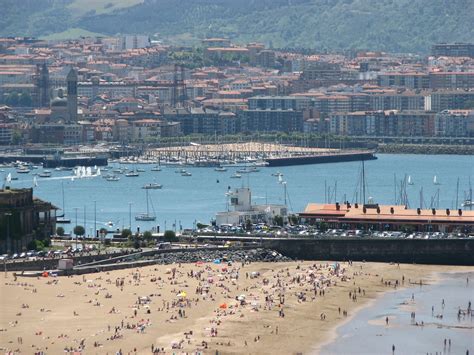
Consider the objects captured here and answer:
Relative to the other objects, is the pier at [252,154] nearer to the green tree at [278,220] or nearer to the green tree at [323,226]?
the green tree at [278,220]

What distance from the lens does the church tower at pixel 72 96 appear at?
451 feet

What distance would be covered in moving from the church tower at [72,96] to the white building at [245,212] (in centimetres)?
7571

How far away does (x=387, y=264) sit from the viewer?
54031 mm

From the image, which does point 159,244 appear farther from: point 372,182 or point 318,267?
point 372,182

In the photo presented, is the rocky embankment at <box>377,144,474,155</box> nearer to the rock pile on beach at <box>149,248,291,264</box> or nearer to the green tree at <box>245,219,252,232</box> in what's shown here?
the green tree at <box>245,219,252,232</box>

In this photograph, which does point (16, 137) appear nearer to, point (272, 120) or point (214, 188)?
point (272, 120)

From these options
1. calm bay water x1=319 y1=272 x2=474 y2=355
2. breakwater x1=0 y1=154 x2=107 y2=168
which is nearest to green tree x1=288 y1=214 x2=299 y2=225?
calm bay water x1=319 y1=272 x2=474 y2=355

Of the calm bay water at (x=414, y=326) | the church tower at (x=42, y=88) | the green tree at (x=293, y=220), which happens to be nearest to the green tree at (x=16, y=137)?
the church tower at (x=42, y=88)

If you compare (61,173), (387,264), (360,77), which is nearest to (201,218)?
(387,264)

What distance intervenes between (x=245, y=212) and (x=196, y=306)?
14696 mm

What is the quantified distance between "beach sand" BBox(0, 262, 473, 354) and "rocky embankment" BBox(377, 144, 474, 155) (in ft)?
259

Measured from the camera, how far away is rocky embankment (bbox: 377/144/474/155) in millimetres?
132500

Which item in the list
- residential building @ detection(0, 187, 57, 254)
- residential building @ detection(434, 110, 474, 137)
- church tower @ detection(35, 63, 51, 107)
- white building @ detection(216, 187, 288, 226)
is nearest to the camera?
residential building @ detection(0, 187, 57, 254)

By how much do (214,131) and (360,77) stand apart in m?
34.4
